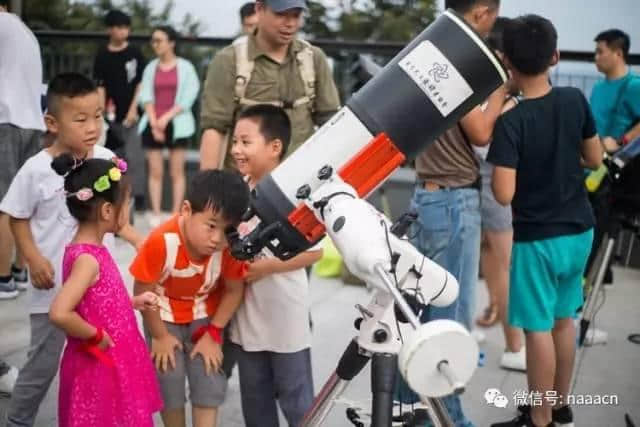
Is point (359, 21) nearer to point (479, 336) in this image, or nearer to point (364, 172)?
point (479, 336)

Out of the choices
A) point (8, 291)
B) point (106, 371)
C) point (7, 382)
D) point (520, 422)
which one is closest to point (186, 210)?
point (106, 371)

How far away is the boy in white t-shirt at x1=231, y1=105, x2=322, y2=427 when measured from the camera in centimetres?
264

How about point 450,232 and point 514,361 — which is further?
point 514,361

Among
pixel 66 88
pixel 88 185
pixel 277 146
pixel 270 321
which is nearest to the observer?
pixel 88 185

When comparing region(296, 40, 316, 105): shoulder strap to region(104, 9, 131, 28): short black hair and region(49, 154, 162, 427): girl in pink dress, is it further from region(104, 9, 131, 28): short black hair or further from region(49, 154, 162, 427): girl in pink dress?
region(104, 9, 131, 28): short black hair

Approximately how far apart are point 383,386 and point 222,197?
0.82 metres

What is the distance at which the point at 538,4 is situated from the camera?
12.7ft

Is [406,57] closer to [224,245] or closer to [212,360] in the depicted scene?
[224,245]

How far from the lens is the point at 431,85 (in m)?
1.98

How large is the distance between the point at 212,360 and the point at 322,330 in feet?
6.33

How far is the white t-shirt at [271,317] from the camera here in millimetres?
2645

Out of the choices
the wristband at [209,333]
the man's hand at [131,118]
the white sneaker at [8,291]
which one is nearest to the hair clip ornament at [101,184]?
the wristband at [209,333]

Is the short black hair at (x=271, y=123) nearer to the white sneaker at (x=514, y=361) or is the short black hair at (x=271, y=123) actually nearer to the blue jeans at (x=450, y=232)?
the blue jeans at (x=450, y=232)

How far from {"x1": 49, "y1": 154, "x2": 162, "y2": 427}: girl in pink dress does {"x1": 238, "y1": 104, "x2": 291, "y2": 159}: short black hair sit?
49cm
